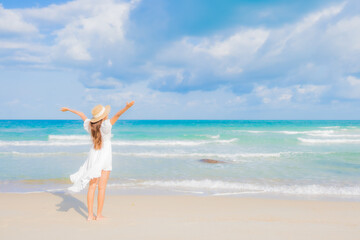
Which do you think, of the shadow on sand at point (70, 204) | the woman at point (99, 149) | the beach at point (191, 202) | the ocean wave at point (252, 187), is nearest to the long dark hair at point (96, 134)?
the woman at point (99, 149)

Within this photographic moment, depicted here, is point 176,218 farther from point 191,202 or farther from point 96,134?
point 96,134

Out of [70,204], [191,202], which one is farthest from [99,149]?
[191,202]

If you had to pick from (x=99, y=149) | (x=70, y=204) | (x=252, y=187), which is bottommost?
(x=252, y=187)

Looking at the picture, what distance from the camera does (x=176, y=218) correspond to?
17.2ft

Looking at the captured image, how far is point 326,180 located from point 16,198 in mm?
9215

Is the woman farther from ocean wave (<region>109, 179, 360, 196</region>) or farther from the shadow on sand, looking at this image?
ocean wave (<region>109, 179, 360, 196</region>)

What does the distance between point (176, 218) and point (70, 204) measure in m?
2.58

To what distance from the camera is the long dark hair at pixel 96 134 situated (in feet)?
14.6

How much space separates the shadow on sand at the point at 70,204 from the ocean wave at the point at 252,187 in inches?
66.2

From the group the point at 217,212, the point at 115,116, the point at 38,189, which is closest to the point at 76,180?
the point at 115,116

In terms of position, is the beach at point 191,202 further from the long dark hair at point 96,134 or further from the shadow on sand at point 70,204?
the long dark hair at point 96,134

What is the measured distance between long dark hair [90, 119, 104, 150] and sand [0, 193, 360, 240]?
1356 millimetres

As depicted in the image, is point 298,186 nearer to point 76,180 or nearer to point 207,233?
point 207,233

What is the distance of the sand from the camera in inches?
173
